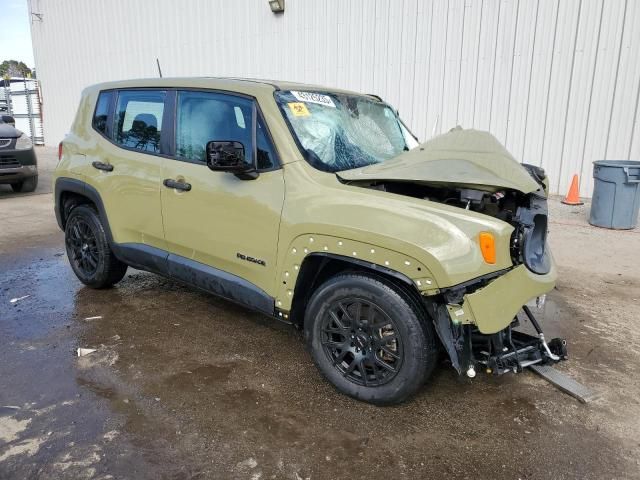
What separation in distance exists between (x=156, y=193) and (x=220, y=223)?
753mm

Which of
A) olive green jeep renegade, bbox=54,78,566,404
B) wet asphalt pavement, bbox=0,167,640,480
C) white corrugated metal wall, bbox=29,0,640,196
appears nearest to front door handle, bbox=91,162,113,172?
olive green jeep renegade, bbox=54,78,566,404

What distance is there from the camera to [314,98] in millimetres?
3631

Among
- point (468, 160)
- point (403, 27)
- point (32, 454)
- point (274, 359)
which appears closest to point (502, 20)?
point (403, 27)

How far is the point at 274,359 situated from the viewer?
11.9 feet

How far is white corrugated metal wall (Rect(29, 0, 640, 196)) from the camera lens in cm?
870

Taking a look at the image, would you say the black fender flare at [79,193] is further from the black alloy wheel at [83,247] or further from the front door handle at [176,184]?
the front door handle at [176,184]

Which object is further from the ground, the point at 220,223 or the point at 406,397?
the point at 220,223

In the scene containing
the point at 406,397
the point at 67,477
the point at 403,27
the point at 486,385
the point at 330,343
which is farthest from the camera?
the point at 403,27

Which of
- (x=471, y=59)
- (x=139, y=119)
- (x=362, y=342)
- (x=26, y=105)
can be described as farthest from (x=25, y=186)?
(x=26, y=105)

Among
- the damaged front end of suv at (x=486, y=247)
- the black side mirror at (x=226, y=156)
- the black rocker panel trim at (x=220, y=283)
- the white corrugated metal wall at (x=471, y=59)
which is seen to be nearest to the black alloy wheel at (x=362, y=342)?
the damaged front end of suv at (x=486, y=247)

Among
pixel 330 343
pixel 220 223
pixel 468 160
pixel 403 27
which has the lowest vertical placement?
pixel 330 343

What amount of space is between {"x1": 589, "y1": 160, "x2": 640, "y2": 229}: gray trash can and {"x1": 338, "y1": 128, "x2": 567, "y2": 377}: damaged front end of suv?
4.95m

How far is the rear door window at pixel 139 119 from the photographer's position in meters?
3.98

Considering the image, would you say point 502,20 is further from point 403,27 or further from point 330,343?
point 330,343
